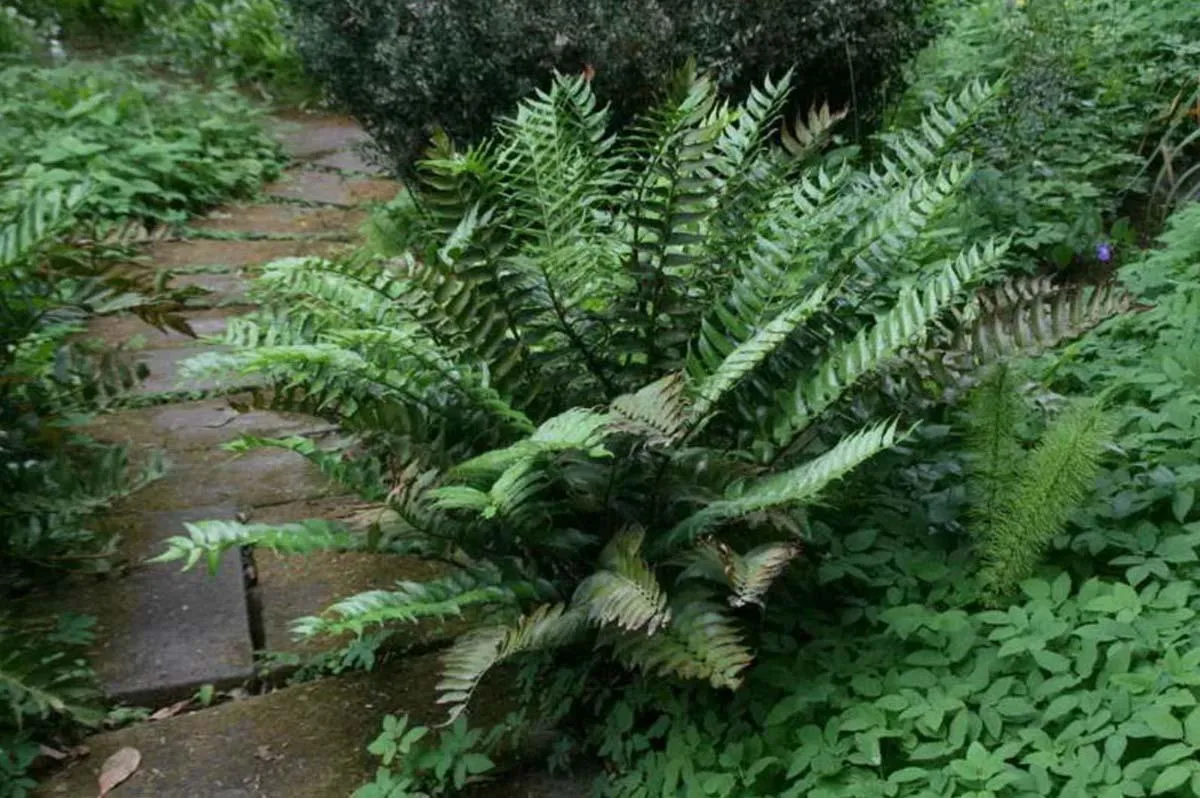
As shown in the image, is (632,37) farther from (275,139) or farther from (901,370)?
(275,139)

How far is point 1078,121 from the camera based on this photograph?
4172 millimetres

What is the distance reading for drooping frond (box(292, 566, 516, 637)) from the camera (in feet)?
6.87

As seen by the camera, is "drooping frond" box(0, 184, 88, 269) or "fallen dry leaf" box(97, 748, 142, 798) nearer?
"fallen dry leaf" box(97, 748, 142, 798)

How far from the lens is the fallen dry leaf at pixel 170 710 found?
2.52 m

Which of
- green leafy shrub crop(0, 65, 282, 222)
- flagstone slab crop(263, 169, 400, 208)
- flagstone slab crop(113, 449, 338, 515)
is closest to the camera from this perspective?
flagstone slab crop(113, 449, 338, 515)

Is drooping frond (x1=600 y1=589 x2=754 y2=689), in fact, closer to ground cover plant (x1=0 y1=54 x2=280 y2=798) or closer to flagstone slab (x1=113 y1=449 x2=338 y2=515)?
ground cover plant (x1=0 y1=54 x2=280 y2=798)

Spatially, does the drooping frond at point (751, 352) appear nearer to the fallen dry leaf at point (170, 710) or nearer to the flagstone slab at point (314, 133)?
the fallen dry leaf at point (170, 710)

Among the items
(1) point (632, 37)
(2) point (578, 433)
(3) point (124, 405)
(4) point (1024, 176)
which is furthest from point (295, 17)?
(2) point (578, 433)

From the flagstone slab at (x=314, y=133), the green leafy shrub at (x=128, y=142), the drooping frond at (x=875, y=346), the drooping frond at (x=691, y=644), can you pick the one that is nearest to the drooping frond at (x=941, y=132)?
the drooping frond at (x=875, y=346)

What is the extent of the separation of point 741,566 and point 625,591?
0.69 ft

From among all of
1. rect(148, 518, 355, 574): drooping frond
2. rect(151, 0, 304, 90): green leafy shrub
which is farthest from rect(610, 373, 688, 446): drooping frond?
rect(151, 0, 304, 90): green leafy shrub

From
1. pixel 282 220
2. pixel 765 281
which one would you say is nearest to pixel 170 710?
pixel 765 281

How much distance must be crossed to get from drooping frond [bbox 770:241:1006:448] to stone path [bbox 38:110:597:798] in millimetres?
886

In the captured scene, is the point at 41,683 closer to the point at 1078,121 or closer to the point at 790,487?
the point at 790,487
